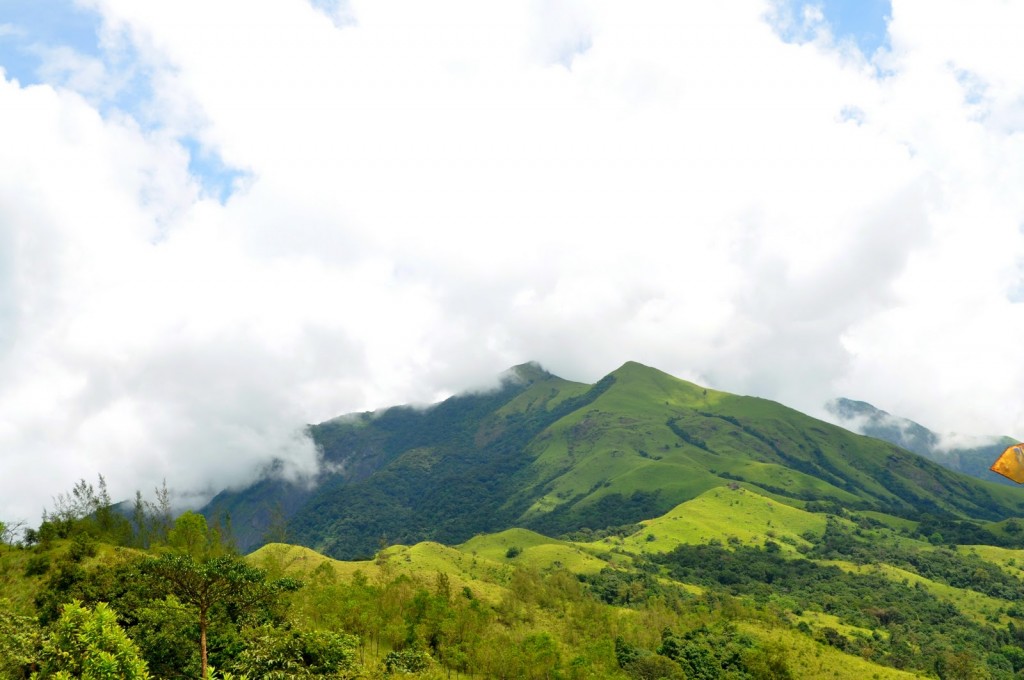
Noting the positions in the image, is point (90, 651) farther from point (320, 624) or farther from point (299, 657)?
point (320, 624)

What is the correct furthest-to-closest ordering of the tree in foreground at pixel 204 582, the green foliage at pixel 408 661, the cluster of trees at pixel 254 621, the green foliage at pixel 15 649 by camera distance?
the green foliage at pixel 408 661 < the tree in foreground at pixel 204 582 < the cluster of trees at pixel 254 621 < the green foliage at pixel 15 649

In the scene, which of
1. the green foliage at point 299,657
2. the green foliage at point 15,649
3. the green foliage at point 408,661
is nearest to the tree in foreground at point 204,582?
the green foliage at point 299,657

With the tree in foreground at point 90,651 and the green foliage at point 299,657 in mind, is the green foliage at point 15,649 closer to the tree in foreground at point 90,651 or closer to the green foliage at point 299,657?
the tree in foreground at point 90,651

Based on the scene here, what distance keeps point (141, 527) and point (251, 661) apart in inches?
4170

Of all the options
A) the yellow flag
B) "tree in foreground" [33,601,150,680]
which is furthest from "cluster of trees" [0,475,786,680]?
the yellow flag

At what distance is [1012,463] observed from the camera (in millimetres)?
17297

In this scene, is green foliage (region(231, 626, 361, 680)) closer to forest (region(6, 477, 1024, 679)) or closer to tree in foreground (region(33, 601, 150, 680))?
forest (region(6, 477, 1024, 679))

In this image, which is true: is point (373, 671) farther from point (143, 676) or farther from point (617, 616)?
point (617, 616)

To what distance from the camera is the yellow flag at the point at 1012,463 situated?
1653 cm

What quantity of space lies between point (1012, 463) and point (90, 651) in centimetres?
4682

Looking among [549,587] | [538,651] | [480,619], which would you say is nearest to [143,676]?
[538,651]

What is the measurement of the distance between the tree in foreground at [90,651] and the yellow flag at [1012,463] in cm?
4431

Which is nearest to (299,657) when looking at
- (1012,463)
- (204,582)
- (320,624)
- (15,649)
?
(204,582)

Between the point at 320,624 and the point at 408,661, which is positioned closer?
the point at 408,661
